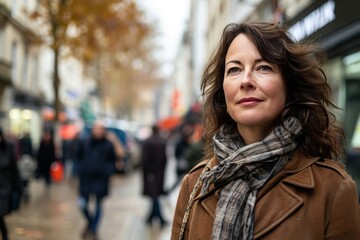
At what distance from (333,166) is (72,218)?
9550mm

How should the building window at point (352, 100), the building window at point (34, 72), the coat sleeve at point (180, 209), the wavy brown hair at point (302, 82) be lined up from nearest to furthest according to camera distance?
the wavy brown hair at point (302, 82) → the coat sleeve at point (180, 209) → the building window at point (352, 100) → the building window at point (34, 72)

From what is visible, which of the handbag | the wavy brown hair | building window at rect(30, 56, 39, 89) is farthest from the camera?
building window at rect(30, 56, 39, 89)

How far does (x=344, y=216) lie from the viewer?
5.78 feet

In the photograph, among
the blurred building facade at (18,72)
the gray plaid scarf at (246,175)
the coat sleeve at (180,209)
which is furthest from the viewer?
the blurred building facade at (18,72)

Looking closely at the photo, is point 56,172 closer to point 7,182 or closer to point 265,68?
point 7,182

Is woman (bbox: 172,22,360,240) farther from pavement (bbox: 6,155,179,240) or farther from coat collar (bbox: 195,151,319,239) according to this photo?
pavement (bbox: 6,155,179,240)

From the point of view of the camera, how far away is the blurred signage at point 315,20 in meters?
7.72

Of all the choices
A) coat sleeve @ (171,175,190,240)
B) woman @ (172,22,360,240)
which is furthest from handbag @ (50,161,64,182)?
woman @ (172,22,360,240)

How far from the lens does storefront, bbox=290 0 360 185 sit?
6.79m

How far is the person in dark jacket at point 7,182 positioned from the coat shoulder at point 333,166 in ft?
18.4

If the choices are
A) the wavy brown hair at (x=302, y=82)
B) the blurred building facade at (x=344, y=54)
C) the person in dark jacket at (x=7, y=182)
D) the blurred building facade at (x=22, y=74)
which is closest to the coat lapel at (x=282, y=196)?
the wavy brown hair at (x=302, y=82)

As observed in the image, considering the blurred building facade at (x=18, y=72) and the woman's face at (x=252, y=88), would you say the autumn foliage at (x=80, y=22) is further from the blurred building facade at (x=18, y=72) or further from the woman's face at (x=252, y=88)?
the woman's face at (x=252, y=88)

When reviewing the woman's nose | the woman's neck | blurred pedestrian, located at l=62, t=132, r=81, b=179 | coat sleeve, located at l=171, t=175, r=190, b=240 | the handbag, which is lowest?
the handbag

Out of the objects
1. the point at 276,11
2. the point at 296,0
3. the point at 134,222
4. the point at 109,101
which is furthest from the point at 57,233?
the point at 109,101
